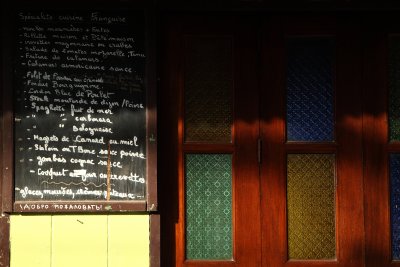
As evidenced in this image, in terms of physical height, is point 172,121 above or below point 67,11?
below

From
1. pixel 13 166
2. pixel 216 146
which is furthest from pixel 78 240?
pixel 216 146

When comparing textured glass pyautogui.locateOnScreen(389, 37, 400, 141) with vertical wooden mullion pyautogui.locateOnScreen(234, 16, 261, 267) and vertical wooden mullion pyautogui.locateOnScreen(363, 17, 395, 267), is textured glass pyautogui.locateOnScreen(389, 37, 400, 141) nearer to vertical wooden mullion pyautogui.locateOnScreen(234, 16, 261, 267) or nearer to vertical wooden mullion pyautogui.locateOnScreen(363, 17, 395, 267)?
vertical wooden mullion pyautogui.locateOnScreen(363, 17, 395, 267)

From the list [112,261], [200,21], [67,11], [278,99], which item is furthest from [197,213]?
[67,11]

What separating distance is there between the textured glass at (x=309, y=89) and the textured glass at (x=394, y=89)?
1.54ft

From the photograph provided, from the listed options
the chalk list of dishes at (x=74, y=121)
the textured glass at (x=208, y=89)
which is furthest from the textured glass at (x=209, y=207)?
the chalk list of dishes at (x=74, y=121)

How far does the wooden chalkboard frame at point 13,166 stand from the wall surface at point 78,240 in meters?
0.08

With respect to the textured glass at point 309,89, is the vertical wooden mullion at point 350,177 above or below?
below

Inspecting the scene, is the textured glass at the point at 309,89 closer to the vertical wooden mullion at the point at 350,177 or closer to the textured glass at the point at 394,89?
the vertical wooden mullion at the point at 350,177

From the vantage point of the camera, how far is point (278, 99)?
16.4 ft

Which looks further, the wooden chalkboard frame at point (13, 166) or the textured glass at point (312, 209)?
the textured glass at point (312, 209)

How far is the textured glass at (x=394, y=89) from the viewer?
196 inches

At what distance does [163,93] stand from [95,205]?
104 cm

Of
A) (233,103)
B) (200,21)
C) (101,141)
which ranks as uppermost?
(200,21)

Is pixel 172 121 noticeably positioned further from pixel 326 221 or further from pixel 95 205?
pixel 326 221
